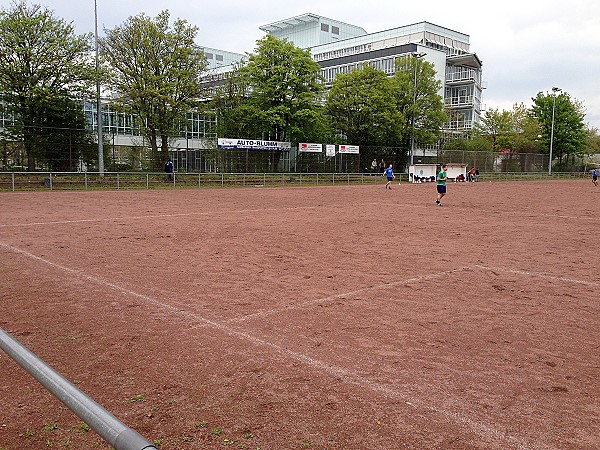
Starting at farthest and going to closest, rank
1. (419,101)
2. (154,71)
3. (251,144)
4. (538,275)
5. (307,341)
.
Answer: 1. (419,101)
2. (251,144)
3. (154,71)
4. (538,275)
5. (307,341)

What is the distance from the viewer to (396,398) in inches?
170

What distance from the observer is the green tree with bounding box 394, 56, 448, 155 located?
55969 millimetres

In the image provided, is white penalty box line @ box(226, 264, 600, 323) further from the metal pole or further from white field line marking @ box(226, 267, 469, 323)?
the metal pole

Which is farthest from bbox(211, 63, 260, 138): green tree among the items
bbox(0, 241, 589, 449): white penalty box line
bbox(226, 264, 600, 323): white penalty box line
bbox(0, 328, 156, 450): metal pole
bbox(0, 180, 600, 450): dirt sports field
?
bbox(0, 328, 156, 450): metal pole

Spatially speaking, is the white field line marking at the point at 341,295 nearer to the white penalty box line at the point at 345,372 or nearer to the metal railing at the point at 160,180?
the white penalty box line at the point at 345,372

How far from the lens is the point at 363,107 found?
53000mm

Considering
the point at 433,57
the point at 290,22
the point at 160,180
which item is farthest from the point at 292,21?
the point at 160,180

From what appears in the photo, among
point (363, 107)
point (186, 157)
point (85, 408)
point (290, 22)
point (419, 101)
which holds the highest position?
point (290, 22)

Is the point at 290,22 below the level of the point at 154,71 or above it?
above

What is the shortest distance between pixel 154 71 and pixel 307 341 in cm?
3719

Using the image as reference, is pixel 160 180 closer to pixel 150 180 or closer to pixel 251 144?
pixel 150 180

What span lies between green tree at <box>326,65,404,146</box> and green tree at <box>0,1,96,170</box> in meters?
25.5

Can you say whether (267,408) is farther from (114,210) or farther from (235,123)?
(235,123)

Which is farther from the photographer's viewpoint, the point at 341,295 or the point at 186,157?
the point at 186,157
